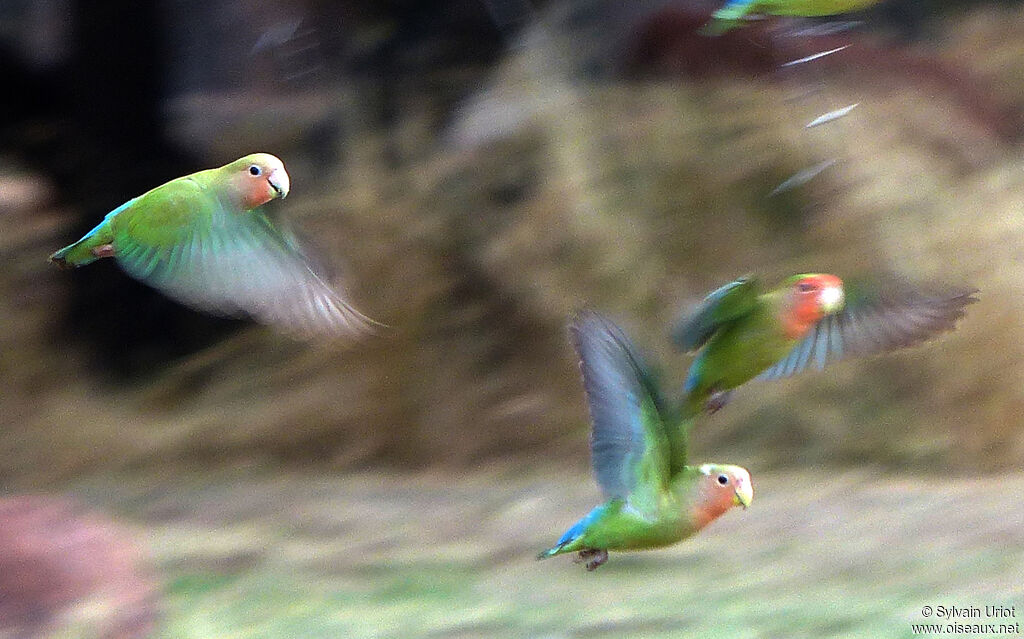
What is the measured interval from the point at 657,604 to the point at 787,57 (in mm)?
803

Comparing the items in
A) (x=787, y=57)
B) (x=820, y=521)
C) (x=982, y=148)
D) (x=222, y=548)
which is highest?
(x=787, y=57)

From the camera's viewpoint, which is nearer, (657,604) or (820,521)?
(657,604)

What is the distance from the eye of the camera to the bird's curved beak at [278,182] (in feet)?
1.60

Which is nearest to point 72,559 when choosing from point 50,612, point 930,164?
point 50,612

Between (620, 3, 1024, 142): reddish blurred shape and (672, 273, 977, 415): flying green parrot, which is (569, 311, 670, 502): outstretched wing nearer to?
(672, 273, 977, 415): flying green parrot

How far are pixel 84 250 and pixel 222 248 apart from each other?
6 centimetres

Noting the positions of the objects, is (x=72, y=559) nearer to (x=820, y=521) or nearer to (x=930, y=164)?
(x=820, y=521)

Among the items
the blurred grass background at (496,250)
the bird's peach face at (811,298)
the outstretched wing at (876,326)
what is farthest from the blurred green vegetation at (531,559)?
the bird's peach face at (811,298)

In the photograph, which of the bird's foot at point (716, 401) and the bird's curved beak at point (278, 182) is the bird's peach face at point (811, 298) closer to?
the bird's foot at point (716, 401)

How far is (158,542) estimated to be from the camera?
148 centimetres

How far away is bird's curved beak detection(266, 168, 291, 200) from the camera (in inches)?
19.2

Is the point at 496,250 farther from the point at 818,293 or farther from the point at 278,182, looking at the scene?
the point at 278,182

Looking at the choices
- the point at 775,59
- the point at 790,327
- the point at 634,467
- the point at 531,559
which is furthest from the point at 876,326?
the point at 775,59

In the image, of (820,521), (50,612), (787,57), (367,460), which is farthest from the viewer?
(367,460)
